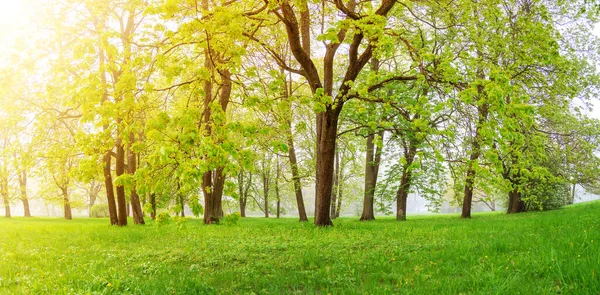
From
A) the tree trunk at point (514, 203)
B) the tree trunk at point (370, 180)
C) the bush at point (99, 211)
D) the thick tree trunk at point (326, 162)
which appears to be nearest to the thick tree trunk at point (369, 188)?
the tree trunk at point (370, 180)

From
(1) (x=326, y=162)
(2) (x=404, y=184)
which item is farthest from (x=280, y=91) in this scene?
(2) (x=404, y=184)

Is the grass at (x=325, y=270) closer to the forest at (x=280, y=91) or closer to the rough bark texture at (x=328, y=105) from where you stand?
the forest at (x=280, y=91)

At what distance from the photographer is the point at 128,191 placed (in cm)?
582

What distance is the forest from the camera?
6754 millimetres

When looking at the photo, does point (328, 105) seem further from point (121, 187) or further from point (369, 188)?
point (369, 188)

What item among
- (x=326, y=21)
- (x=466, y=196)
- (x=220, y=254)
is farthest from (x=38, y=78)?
(x=466, y=196)

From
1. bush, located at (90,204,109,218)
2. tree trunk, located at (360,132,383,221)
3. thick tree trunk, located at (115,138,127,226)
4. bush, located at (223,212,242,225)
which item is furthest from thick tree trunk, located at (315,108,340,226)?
bush, located at (90,204,109,218)

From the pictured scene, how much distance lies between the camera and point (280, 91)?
9.89 metres

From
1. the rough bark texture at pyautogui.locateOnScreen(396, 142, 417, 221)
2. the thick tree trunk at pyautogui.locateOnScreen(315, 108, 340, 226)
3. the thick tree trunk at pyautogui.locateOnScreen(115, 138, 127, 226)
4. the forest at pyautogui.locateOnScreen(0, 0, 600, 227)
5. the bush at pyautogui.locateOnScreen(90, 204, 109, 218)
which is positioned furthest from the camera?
the bush at pyautogui.locateOnScreen(90, 204, 109, 218)

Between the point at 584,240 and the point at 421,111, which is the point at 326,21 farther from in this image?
the point at 584,240

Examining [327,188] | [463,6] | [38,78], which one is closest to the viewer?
[463,6]

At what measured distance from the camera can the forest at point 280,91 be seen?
6754mm

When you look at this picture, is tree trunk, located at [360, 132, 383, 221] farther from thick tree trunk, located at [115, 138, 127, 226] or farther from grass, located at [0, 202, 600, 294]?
grass, located at [0, 202, 600, 294]

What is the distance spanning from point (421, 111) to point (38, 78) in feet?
63.7
